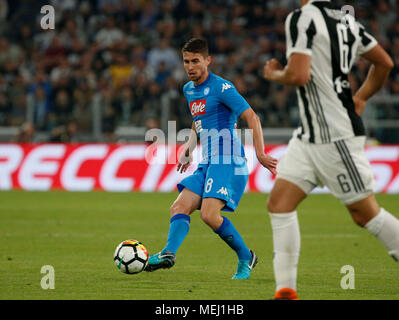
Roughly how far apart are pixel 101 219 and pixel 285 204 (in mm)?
8109

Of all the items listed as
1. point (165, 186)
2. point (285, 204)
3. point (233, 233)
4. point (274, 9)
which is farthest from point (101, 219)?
point (274, 9)

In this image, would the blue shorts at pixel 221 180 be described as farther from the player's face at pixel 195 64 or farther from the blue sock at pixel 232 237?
the player's face at pixel 195 64

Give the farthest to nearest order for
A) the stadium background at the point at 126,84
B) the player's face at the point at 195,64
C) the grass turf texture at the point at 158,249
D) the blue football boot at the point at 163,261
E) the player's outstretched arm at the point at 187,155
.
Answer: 1. the stadium background at the point at 126,84
2. the player's outstretched arm at the point at 187,155
3. the player's face at the point at 195,64
4. the blue football boot at the point at 163,261
5. the grass turf texture at the point at 158,249

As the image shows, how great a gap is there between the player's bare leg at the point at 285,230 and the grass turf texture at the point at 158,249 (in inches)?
26.8

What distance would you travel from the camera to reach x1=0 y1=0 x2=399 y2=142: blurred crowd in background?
19.6 m

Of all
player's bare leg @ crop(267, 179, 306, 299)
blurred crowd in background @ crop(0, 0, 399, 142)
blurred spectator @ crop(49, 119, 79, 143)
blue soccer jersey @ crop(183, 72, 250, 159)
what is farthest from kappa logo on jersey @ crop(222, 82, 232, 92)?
blurred spectator @ crop(49, 119, 79, 143)

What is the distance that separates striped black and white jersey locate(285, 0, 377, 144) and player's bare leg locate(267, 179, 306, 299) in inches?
14.8

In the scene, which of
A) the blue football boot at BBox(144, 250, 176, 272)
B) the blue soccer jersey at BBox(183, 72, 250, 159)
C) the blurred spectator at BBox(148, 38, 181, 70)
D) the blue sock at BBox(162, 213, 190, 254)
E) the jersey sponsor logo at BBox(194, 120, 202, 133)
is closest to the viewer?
the blue football boot at BBox(144, 250, 176, 272)

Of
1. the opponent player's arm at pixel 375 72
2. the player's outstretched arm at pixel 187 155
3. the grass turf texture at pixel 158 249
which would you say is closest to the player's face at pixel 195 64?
the player's outstretched arm at pixel 187 155

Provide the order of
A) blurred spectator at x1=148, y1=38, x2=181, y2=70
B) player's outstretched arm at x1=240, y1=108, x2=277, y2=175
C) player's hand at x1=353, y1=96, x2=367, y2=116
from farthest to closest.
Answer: blurred spectator at x1=148, y1=38, x2=181, y2=70, player's outstretched arm at x1=240, y1=108, x2=277, y2=175, player's hand at x1=353, y1=96, x2=367, y2=116

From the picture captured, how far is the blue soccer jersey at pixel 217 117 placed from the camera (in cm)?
743

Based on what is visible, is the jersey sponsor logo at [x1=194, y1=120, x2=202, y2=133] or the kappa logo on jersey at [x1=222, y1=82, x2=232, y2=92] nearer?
the kappa logo on jersey at [x1=222, y1=82, x2=232, y2=92]

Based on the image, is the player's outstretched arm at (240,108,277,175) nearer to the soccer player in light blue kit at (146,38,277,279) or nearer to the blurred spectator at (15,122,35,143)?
the soccer player in light blue kit at (146,38,277,279)

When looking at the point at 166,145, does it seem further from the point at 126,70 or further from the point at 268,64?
the point at 268,64
